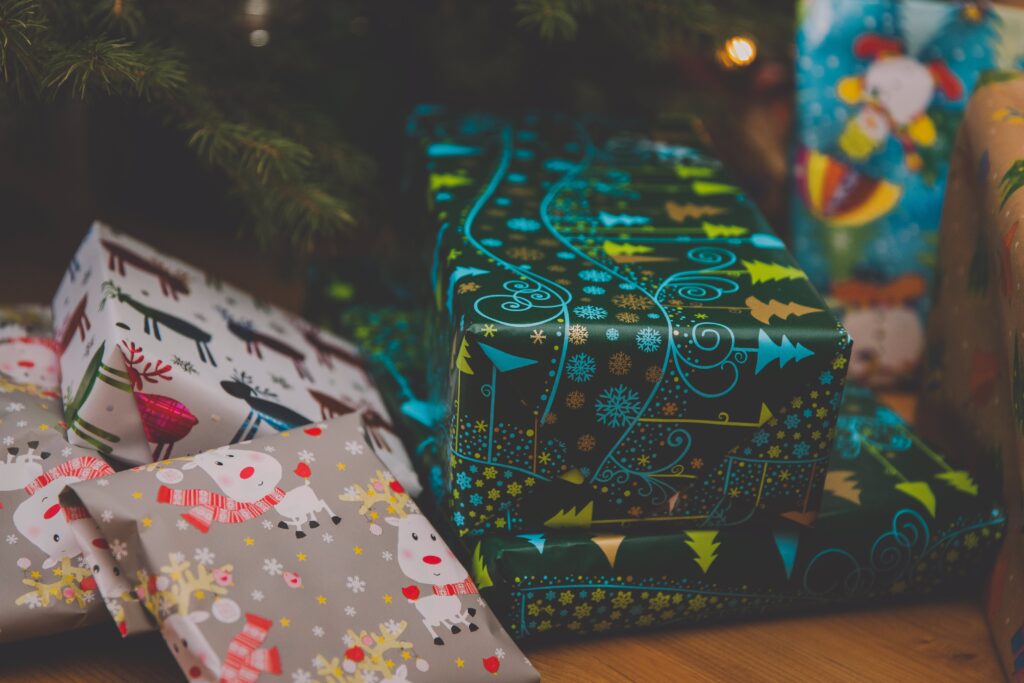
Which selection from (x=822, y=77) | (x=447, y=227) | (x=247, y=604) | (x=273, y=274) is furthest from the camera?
(x=273, y=274)

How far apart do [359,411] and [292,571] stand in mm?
202

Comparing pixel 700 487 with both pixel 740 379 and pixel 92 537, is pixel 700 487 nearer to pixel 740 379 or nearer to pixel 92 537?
pixel 740 379

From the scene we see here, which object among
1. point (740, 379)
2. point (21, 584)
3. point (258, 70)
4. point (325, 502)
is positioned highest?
point (258, 70)

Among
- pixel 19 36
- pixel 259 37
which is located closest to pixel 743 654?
pixel 19 36

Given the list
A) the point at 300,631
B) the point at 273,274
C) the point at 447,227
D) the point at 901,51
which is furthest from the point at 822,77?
the point at 300,631

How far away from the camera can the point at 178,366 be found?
0.77m

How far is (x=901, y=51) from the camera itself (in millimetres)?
1136

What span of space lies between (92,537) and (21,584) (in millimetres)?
72

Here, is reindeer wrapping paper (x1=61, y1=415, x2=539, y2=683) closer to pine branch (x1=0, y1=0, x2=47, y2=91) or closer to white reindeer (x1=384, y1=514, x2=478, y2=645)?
white reindeer (x1=384, y1=514, x2=478, y2=645)

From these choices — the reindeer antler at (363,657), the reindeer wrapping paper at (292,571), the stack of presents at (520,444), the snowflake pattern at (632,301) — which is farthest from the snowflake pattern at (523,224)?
the reindeer antler at (363,657)

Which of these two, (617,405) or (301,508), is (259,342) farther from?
(617,405)

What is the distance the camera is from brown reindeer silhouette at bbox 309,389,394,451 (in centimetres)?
88

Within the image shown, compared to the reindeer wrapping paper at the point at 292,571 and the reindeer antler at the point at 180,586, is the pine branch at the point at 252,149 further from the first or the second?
the reindeer antler at the point at 180,586

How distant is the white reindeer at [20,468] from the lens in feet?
2.41
